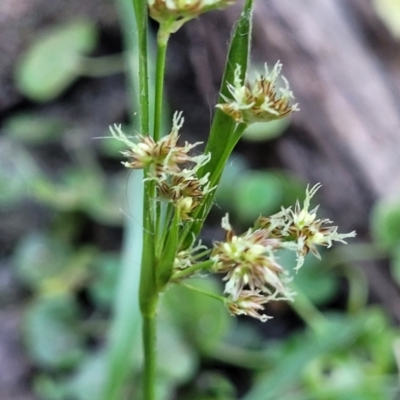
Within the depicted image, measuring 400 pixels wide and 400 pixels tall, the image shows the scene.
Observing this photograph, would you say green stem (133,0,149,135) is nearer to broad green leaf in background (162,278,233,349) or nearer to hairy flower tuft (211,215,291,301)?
hairy flower tuft (211,215,291,301)

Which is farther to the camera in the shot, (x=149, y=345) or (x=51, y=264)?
(x=51, y=264)

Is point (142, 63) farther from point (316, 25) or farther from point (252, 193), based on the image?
point (316, 25)

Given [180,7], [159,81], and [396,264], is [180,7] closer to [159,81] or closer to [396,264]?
[159,81]

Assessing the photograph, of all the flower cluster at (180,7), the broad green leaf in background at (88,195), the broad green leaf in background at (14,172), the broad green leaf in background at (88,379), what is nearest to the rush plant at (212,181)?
the flower cluster at (180,7)

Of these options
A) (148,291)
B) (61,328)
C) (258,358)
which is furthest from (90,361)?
(148,291)

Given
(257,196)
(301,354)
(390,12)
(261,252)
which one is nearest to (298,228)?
(261,252)

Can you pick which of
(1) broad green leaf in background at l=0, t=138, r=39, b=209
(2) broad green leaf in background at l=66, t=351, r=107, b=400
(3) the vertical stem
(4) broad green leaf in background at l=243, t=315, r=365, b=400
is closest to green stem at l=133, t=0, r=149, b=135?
(3) the vertical stem
